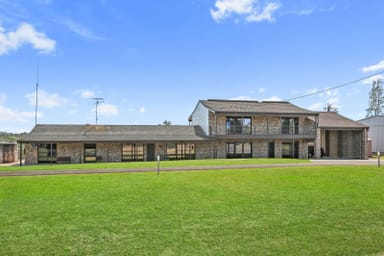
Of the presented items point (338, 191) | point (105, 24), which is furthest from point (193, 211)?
point (105, 24)

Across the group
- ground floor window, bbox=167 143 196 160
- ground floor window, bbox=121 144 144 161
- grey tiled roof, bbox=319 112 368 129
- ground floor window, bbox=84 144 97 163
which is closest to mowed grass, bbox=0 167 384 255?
ground floor window, bbox=84 144 97 163

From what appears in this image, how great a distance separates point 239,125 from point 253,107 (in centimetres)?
326

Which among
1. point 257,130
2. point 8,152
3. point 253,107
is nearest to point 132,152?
point 8,152

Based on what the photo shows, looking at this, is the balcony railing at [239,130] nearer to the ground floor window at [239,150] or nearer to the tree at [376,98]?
the ground floor window at [239,150]

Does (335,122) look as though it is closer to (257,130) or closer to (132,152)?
(257,130)

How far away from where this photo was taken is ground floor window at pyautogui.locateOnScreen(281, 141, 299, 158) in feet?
115

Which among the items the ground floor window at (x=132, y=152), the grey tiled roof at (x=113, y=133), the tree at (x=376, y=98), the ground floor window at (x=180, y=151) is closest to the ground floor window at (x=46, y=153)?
the grey tiled roof at (x=113, y=133)

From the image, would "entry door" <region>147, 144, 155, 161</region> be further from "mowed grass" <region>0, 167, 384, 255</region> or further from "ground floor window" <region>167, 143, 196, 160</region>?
"mowed grass" <region>0, 167, 384, 255</region>

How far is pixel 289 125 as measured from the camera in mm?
35000

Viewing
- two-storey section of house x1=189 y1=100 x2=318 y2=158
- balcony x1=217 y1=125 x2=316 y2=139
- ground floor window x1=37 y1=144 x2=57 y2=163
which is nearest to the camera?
ground floor window x1=37 y1=144 x2=57 y2=163

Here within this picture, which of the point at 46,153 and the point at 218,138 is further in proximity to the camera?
the point at 218,138

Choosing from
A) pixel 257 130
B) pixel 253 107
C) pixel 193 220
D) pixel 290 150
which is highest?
pixel 253 107

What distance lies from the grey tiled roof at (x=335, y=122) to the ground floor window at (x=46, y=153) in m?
28.6

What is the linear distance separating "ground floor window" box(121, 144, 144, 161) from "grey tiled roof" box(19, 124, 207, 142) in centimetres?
94
